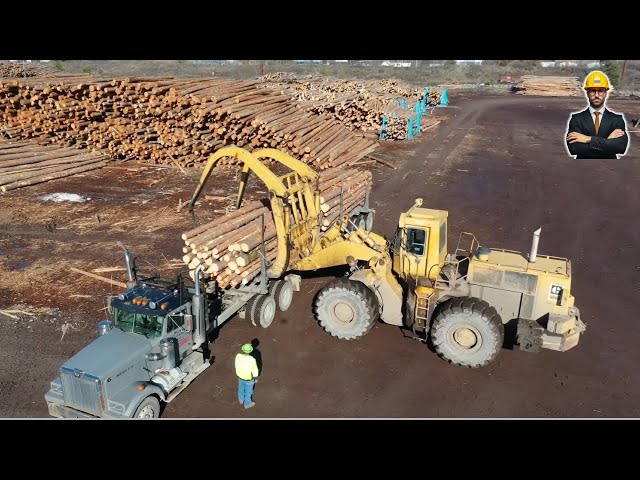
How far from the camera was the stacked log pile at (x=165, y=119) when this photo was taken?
69.6ft

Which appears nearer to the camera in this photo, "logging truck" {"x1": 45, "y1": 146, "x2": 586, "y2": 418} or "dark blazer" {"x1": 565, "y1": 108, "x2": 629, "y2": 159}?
"logging truck" {"x1": 45, "y1": 146, "x2": 586, "y2": 418}

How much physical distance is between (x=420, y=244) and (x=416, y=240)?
117 mm

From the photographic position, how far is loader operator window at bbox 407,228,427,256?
31.9 ft

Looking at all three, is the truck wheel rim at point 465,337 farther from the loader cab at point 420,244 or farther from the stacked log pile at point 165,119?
the stacked log pile at point 165,119

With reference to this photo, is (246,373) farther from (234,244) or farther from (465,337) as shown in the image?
(465,337)

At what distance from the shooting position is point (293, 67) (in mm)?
79500

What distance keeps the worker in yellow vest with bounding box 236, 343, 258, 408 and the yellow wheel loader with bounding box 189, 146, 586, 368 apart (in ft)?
8.41

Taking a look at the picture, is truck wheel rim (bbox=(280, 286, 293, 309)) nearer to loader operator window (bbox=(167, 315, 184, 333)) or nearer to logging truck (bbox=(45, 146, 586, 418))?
logging truck (bbox=(45, 146, 586, 418))

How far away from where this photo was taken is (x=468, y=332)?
30.4 feet

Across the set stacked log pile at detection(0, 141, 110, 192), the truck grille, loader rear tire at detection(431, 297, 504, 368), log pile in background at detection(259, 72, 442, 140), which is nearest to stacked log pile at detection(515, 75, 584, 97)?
log pile in background at detection(259, 72, 442, 140)

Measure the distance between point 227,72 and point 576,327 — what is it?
2709 inches

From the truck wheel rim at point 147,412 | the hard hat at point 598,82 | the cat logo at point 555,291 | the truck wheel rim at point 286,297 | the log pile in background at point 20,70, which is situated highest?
the log pile in background at point 20,70

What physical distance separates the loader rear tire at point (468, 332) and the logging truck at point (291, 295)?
20 millimetres

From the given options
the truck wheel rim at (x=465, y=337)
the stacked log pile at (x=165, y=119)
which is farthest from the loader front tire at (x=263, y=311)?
the stacked log pile at (x=165, y=119)
